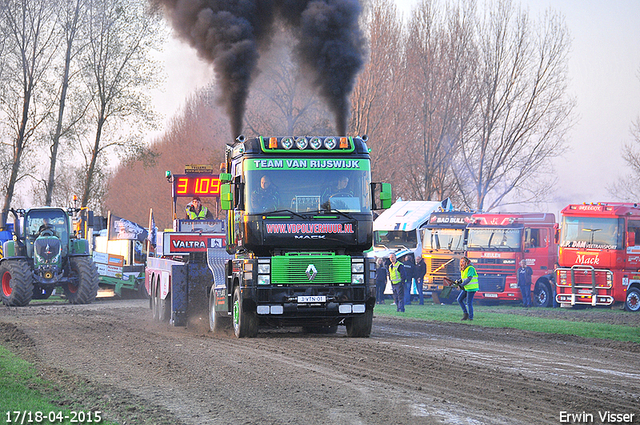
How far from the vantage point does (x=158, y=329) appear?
16.8 meters

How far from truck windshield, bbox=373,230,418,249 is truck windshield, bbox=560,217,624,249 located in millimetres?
6889

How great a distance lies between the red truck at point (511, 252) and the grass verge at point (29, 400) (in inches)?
817

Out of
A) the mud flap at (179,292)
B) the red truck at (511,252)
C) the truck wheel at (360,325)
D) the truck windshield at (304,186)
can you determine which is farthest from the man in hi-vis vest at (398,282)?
the truck windshield at (304,186)

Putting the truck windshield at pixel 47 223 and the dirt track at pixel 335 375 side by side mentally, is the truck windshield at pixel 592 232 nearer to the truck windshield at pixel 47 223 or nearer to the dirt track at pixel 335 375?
the dirt track at pixel 335 375

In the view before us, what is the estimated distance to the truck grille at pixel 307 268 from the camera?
13438 mm

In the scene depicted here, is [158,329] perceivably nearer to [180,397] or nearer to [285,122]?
[180,397]

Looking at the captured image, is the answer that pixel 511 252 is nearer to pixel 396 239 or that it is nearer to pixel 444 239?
pixel 444 239

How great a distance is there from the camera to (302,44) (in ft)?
65.5

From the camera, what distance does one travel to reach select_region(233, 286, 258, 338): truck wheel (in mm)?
13961

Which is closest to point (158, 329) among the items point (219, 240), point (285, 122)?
point (219, 240)

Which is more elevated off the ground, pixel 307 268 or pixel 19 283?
pixel 307 268

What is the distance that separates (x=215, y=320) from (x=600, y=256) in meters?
15.7

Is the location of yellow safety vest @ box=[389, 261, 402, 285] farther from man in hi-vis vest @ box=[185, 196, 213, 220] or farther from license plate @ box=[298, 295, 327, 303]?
license plate @ box=[298, 295, 327, 303]

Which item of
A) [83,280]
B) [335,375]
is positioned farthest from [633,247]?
[335,375]
